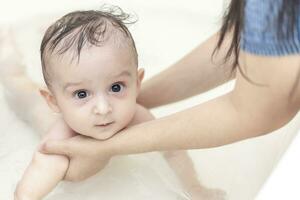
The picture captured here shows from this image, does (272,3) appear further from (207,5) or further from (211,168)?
(207,5)

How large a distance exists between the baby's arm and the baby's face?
86mm

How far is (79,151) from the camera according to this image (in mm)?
1126

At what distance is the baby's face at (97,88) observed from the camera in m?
1.04

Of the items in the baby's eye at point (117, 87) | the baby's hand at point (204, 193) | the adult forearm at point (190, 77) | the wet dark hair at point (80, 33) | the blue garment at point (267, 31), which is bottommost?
the baby's hand at point (204, 193)

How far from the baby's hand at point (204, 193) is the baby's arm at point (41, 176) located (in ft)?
0.86

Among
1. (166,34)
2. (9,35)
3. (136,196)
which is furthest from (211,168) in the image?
(9,35)

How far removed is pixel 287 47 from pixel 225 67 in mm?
433

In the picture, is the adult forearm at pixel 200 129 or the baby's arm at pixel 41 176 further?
the baby's arm at pixel 41 176

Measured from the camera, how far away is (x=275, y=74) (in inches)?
32.3

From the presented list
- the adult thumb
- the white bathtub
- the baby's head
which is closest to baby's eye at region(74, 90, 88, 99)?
the baby's head

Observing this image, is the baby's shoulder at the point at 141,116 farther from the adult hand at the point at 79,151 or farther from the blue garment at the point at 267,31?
the blue garment at the point at 267,31

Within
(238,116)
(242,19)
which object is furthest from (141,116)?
(242,19)

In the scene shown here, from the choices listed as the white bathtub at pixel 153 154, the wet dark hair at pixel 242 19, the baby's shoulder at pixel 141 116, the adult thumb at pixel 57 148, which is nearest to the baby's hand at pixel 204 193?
the white bathtub at pixel 153 154

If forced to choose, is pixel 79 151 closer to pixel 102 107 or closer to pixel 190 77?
pixel 102 107
